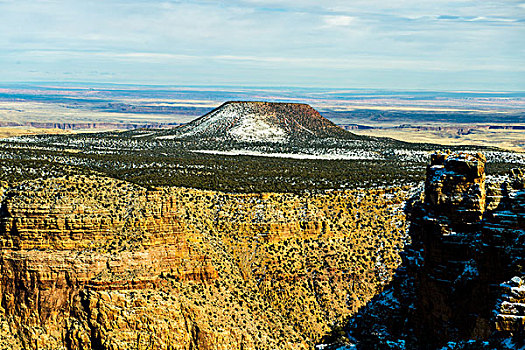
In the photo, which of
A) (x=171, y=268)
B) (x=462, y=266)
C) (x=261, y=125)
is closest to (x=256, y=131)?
(x=261, y=125)

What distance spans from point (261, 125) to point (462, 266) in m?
85.5

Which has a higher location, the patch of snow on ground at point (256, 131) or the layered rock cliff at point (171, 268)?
the patch of snow on ground at point (256, 131)

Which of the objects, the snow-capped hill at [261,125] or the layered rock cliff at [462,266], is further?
the snow-capped hill at [261,125]

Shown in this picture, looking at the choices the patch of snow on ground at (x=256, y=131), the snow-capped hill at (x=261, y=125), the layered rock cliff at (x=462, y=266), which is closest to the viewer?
the layered rock cliff at (x=462, y=266)

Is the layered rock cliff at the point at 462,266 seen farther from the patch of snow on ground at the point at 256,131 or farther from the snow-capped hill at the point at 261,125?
the snow-capped hill at the point at 261,125

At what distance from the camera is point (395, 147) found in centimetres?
9862

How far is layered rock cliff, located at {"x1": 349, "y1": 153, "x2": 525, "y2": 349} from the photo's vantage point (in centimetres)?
2181

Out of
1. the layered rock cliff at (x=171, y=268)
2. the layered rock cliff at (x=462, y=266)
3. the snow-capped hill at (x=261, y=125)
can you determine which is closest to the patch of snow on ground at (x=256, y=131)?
the snow-capped hill at (x=261, y=125)

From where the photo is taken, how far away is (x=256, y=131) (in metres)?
108

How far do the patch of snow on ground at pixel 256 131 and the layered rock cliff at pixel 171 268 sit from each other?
5619cm

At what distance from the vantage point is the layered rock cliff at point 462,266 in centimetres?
2181

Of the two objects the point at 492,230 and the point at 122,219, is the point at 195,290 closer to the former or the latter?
the point at 122,219

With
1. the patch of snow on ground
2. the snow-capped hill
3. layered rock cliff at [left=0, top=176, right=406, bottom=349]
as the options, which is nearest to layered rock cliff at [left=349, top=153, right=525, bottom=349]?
layered rock cliff at [left=0, top=176, right=406, bottom=349]

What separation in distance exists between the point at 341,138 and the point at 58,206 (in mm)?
72755
